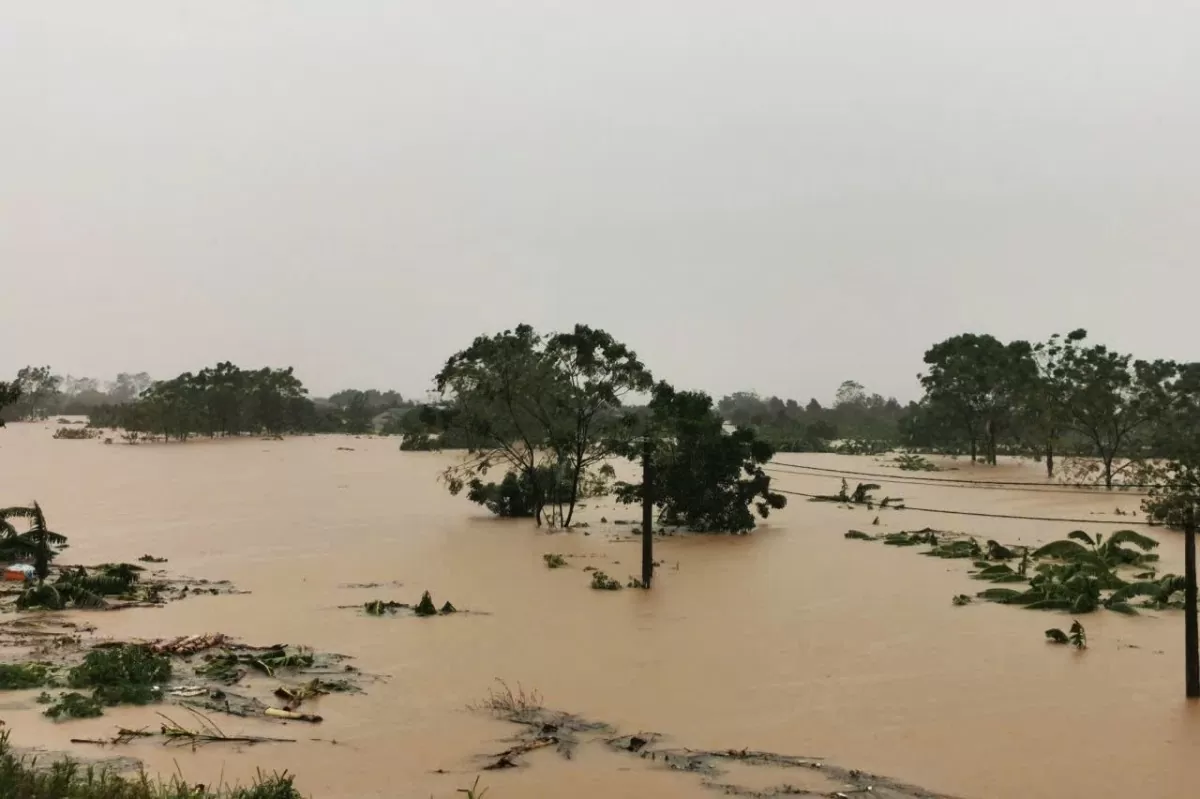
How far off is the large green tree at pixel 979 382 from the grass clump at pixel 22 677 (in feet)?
98.3

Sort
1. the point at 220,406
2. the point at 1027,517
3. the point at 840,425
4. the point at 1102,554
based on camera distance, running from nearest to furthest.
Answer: the point at 1102,554 < the point at 1027,517 < the point at 220,406 < the point at 840,425

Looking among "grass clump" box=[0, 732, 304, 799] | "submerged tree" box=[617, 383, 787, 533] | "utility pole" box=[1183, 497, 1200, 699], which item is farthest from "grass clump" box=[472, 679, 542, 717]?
"submerged tree" box=[617, 383, 787, 533]

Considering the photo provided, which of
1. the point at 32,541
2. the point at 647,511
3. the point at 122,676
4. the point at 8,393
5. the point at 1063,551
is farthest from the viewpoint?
the point at 1063,551

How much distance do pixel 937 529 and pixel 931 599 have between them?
725 cm

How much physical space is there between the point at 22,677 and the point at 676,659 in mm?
5489

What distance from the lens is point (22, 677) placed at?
6766 mm

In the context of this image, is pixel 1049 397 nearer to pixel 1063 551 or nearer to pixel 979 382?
pixel 979 382

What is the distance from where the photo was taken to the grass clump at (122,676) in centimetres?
645

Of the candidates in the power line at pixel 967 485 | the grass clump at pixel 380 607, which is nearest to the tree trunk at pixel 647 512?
the grass clump at pixel 380 607

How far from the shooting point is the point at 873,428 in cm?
5809

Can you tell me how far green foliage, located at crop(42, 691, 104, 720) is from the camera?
607cm

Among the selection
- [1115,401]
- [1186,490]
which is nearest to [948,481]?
[1115,401]


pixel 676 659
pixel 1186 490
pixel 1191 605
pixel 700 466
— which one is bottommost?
pixel 676 659

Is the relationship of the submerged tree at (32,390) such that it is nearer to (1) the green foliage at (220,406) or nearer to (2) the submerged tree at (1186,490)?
(1) the green foliage at (220,406)
